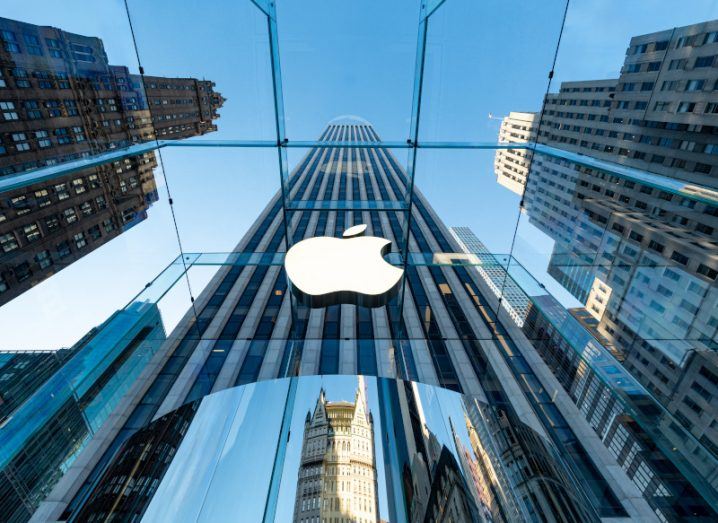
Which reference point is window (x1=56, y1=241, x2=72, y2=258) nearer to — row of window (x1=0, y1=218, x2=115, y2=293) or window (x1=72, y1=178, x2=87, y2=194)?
row of window (x1=0, y1=218, x2=115, y2=293)

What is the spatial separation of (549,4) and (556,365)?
231 inches

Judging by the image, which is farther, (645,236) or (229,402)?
(645,236)

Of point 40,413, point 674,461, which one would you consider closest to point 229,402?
point 40,413

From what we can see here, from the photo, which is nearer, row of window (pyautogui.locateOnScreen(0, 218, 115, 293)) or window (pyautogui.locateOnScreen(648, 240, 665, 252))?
row of window (pyautogui.locateOnScreen(0, 218, 115, 293))

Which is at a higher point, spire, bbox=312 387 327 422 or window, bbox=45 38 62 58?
window, bbox=45 38 62 58

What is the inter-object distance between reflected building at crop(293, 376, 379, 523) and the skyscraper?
0.50 metres

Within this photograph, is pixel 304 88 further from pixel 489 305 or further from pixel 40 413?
pixel 489 305

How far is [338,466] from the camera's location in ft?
6.18

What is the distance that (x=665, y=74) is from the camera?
362 centimetres

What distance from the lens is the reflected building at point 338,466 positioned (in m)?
1.59

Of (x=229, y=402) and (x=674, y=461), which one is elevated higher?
(x=229, y=402)

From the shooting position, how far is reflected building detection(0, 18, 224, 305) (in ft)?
8.54

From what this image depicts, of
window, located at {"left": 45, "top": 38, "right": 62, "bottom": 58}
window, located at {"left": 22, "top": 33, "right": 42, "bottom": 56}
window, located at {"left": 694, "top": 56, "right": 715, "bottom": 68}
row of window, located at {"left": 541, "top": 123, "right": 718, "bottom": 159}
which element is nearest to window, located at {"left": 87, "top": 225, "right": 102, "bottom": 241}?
window, located at {"left": 22, "top": 33, "right": 42, "bottom": 56}

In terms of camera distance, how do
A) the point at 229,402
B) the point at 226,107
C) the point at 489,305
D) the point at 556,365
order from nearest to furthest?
the point at 229,402 → the point at 226,107 → the point at 556,365 → the point at 489,305
